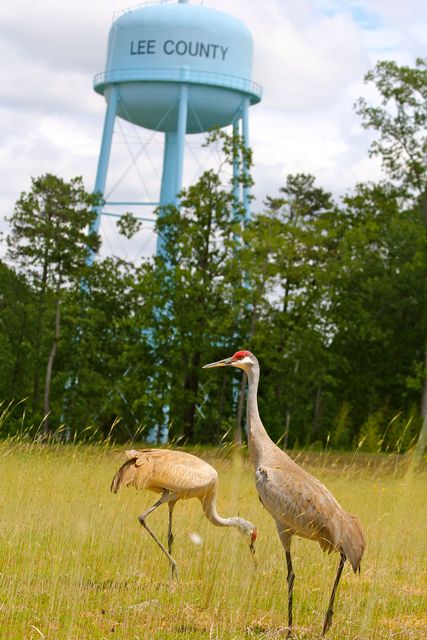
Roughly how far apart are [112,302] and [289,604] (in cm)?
2796

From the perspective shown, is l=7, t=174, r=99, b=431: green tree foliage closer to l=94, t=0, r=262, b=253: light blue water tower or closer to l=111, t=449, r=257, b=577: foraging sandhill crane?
l=94, t=0, r=262, b=253: light blue water tower

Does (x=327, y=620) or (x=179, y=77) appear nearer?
(x=327, y=620)

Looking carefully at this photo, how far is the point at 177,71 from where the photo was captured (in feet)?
121

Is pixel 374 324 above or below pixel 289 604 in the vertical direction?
above

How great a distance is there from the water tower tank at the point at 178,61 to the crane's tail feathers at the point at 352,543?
30028 mm

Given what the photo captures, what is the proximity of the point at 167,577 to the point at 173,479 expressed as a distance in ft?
2.92

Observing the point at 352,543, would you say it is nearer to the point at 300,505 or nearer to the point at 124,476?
the point at 300,505

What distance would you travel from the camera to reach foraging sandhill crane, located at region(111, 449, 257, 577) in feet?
33.0

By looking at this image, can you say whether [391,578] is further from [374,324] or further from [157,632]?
[374,324]

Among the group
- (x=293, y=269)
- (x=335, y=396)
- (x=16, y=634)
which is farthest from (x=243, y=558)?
(x=335, y=396)

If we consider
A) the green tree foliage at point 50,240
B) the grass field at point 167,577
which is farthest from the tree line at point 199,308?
the grass field at point 167,577

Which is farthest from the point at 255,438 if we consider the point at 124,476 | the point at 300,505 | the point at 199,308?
the point at 199,308

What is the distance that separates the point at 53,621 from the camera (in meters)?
7.81

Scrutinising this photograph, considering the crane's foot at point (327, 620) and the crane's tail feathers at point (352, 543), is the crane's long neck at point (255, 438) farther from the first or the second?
the crane's foot at point (327, 620)
